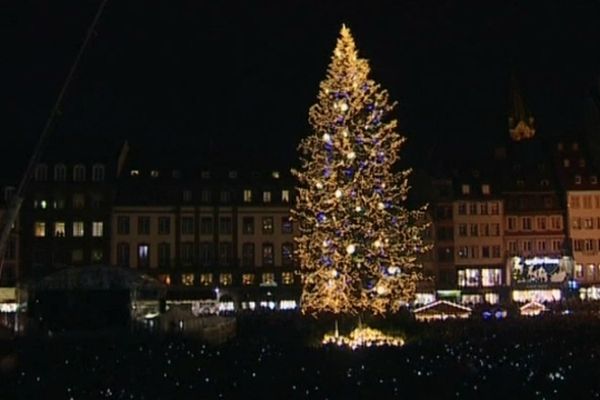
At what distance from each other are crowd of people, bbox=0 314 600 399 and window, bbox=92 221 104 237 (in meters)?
63.0

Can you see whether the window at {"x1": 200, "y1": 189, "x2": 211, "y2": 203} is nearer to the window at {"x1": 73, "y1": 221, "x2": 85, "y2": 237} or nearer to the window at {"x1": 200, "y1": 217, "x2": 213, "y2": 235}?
the window at {"x1": 200, "y1": 217, "x2": 213, "y2": 235}


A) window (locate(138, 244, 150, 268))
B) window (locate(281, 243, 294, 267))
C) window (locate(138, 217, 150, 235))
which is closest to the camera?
window (locate(138, 244, 150, 268))

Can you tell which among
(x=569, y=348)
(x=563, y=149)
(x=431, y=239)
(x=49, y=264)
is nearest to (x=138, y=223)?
(x=49, y=264)

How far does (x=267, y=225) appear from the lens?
293 feet

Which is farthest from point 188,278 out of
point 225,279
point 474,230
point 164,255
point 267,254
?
point 474,230

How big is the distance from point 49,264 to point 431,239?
3414 centimetres

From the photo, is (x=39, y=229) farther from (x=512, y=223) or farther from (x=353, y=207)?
(x=353, y=207)

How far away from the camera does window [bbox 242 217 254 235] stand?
291ft

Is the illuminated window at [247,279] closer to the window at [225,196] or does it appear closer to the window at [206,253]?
the window at [206,253]

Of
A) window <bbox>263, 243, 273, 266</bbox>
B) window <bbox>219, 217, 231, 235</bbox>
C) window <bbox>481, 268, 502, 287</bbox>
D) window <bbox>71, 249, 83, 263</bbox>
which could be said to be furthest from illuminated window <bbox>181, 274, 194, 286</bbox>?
window <bbox>481, 268, 502, 287</bbox>

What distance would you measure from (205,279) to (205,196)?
24.3 ft

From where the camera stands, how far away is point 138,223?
8769cm

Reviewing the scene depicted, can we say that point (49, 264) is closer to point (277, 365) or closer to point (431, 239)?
point (431, 239)

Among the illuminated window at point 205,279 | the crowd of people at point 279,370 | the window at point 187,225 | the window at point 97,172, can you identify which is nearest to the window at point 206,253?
the illuminated window at point 205,279
